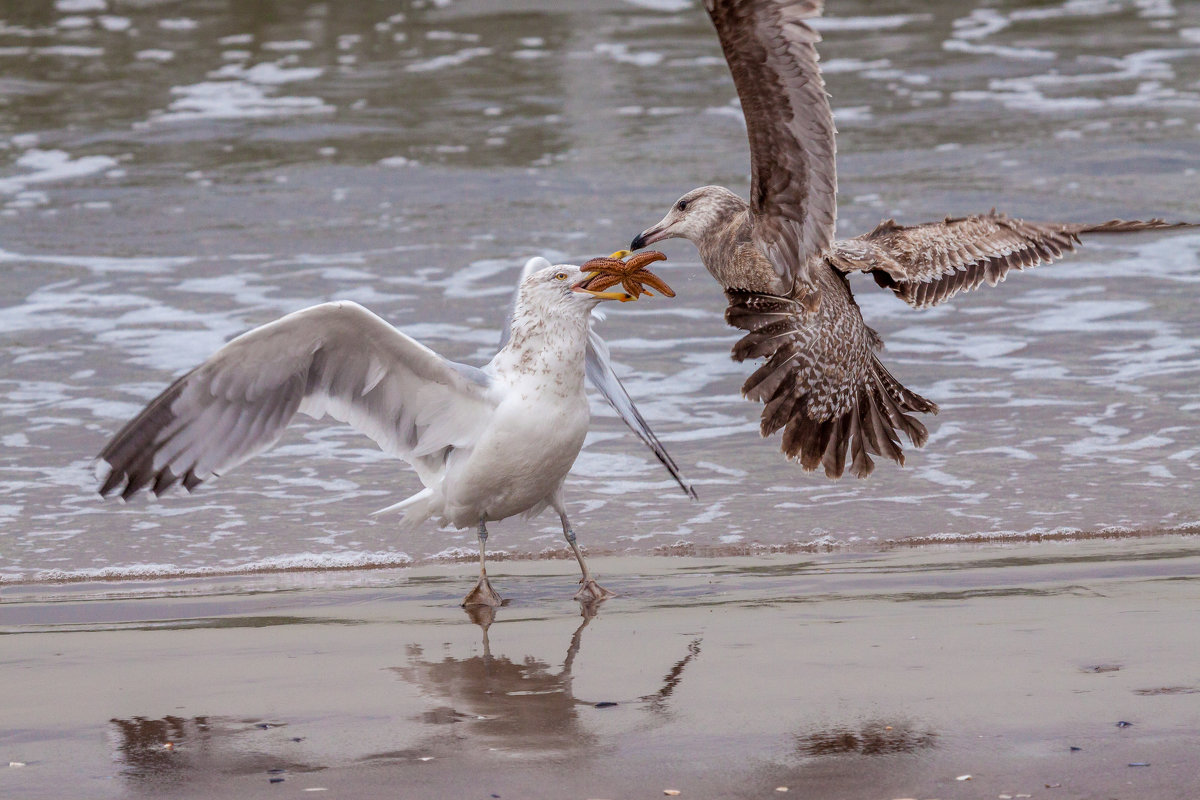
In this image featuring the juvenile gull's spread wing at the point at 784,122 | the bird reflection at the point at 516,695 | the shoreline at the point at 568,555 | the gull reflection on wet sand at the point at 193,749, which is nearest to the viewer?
the gull reflection on wet sand at the point at 193,749

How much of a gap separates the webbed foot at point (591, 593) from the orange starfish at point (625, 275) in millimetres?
945

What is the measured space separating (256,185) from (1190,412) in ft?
27.1

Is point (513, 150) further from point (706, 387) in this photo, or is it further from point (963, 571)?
point (963, 571)

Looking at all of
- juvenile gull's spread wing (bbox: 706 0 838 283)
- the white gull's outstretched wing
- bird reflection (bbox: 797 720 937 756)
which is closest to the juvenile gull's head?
juvenile gull's spread wing (bbox: 706 0 838 283)

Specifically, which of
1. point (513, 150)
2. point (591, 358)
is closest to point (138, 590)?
point (591, 358)

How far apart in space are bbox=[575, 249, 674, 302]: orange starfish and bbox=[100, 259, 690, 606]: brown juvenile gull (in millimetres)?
28

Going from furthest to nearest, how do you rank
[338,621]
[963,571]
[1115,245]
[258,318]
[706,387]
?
[1115,245] → [258,318] → [706,387] → [963,571] → [338,621]

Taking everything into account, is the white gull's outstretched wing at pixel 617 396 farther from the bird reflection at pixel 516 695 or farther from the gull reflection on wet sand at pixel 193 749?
the gull reflection on wet sand at pixel 193 749

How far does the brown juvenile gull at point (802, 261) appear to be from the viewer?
5414 mm

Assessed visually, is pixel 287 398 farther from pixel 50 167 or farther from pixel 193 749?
pixel 50 167

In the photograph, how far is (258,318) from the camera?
32.6ft

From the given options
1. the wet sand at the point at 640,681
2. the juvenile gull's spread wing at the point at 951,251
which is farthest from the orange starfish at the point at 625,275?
the wet sand at the point at 640,681

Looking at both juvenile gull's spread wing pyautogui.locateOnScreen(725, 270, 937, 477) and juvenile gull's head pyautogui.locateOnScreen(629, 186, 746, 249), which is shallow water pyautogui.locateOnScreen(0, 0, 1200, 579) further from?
juvenile gull's head pyautogui.locateOnScreen(629, 186, 746, 249)

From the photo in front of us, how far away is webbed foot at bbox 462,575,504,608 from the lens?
5.35 meters
